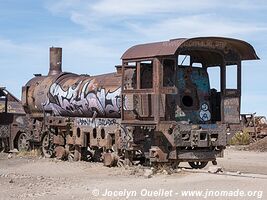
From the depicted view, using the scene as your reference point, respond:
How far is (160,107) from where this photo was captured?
17.0m

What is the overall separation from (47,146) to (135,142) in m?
6.87

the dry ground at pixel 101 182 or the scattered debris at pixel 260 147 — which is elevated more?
the dry ground at pixel 101 182

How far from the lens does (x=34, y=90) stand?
24891 millimetres

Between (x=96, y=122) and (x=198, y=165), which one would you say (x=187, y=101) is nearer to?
(x=198, y=165)

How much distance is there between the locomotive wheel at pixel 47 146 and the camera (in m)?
23.8

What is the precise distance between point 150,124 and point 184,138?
3.48ft

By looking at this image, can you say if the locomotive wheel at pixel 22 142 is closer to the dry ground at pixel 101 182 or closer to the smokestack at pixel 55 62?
the smokestack at pixel 55 62

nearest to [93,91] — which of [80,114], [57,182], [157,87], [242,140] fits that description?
[80,114]

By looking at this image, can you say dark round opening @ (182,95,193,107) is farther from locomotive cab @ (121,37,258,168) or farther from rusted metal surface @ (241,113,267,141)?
rusted metal surface @ (241,113,267,141)

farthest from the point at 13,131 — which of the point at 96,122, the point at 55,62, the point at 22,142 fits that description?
the point at 96,122

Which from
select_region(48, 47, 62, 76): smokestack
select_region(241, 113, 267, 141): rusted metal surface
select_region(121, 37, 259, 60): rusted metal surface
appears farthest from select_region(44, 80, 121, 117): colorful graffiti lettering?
select_region(241, 113, 267, 141): rusted metal surface

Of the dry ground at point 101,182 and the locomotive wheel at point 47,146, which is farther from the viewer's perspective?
the locomotive wheel at point 47,146

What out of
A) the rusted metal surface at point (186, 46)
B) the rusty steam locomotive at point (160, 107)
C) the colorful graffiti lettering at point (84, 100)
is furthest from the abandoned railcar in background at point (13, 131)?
the rusted metal surface at point (186, 46)

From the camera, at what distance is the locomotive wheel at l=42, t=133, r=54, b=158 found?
23750mm
